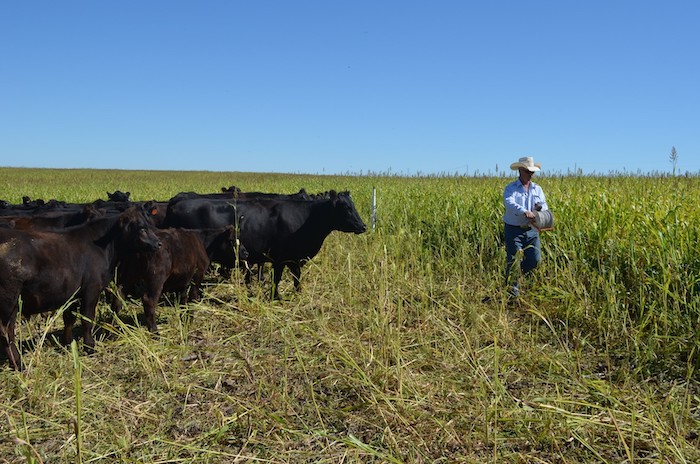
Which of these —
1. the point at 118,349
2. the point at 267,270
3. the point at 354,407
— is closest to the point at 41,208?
the point at 267,270

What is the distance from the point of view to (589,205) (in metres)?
9.77

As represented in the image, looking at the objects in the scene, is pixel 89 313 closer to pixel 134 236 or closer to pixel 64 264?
pixel 64 264

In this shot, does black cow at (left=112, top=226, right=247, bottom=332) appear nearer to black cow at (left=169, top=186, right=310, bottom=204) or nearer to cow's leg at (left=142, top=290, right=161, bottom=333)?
cow's leg at (left=142, top=290, right=161, bottom=333)

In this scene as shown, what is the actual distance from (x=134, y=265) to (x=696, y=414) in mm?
5698

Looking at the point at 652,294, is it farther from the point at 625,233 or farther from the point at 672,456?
the point at 672,456

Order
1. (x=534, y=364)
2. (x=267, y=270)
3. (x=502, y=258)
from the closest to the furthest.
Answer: (x=534, y=364)
(x=502, y=258)
(x=267, y=270)

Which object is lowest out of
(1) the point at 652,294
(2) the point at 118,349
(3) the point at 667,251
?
(2) the point at 118,349

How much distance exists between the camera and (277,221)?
9.97 meters

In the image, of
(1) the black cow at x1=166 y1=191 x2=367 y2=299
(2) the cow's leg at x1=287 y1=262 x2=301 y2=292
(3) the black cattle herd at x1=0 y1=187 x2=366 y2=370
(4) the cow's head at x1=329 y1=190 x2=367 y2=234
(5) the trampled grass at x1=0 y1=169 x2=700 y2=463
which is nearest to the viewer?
(5) the trampled grass at x1=0 y1=169 x2=700 y2=463

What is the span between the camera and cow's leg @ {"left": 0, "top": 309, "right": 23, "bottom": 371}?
5.32 meters

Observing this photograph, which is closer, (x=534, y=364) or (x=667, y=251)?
(x=534, y=364)

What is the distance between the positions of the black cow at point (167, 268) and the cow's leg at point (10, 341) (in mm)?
1469

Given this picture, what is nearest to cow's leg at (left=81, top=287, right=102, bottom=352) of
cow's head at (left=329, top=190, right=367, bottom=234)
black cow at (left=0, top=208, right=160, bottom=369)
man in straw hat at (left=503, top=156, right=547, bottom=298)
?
black cow at (left=0, top=208, right=160, bottom=369)

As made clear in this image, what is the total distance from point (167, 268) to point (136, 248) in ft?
1.58
